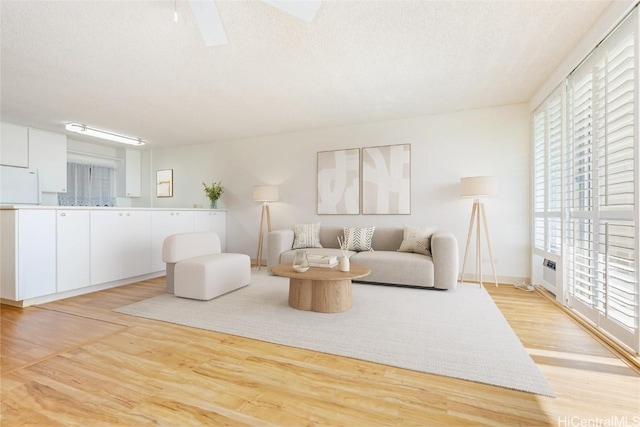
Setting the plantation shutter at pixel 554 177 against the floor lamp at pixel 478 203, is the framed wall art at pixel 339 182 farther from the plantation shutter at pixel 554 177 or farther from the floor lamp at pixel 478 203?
the plantation shutter at pixel 554 177

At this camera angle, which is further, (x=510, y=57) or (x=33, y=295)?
(x=33, y=295)

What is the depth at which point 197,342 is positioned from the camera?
2.06 metres

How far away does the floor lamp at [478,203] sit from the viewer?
137 inches

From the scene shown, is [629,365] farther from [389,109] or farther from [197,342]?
[389,109]

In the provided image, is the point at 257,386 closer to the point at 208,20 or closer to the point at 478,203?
the point at 208,20

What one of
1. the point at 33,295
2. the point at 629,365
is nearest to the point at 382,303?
the point at 629,365

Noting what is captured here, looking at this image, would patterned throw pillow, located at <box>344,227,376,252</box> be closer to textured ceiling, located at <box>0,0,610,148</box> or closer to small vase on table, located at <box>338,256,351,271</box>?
small vase on table, located at <box>338,256,351,271</box>

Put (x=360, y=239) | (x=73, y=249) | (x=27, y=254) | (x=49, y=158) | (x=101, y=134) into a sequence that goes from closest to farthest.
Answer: (x=27, y=254) < (x=73, y=249) < (x=360, y=239) < (x=49, y=158) < (x=101, y=134)

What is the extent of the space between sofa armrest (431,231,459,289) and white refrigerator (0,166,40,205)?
6.40m

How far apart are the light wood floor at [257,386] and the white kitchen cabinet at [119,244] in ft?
4.44

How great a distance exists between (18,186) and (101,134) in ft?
4.78

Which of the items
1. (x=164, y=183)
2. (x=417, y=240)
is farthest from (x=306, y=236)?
(x=164, y=183)

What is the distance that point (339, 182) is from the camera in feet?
15.7

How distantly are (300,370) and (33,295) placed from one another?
10.3ft
